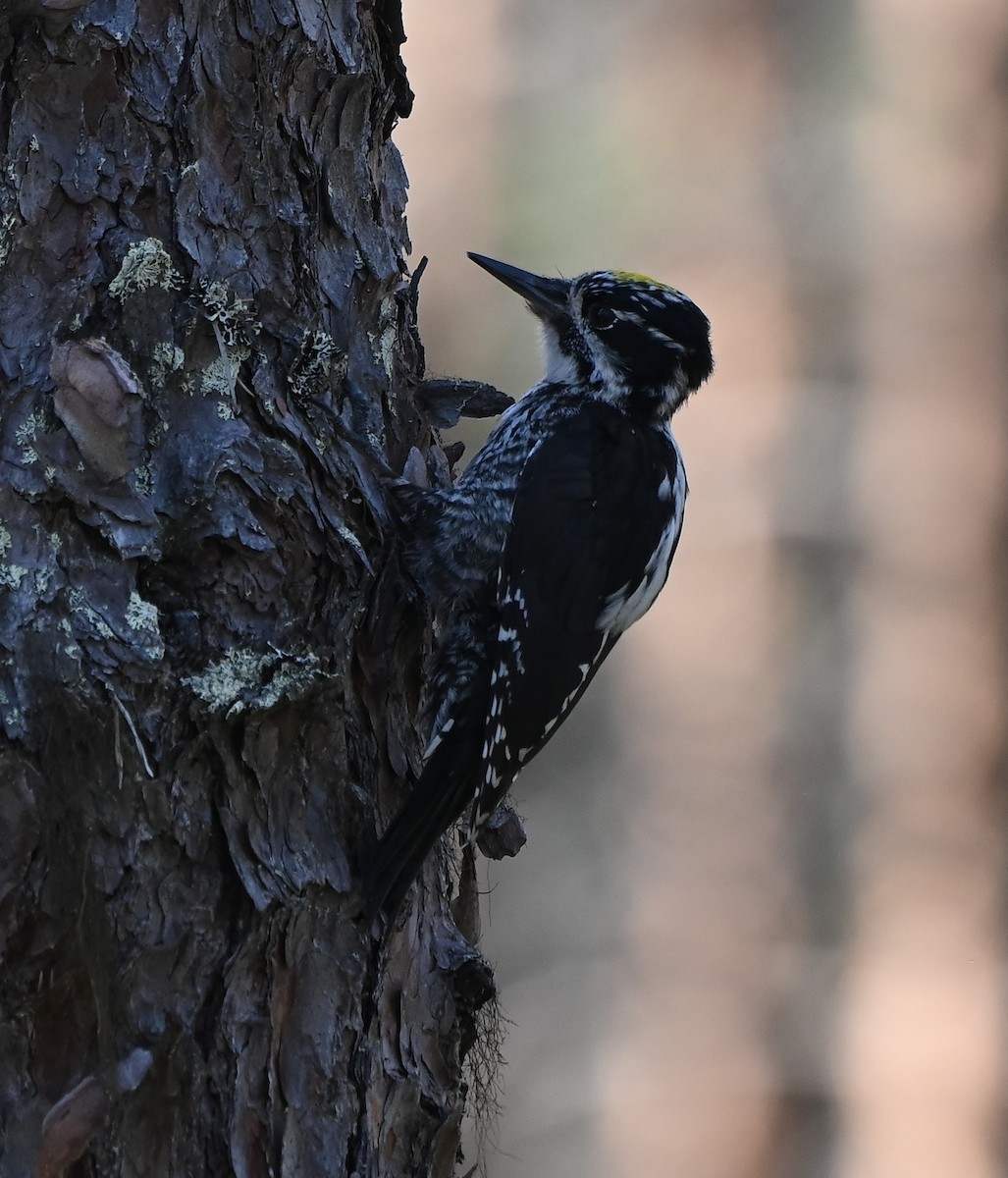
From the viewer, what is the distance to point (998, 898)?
13.5 feet

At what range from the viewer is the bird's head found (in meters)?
3.24

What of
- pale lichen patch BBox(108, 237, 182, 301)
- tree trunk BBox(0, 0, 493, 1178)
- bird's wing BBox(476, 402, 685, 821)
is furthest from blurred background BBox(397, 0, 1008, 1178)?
pale lichen patch BBox(108, 237, 182, 301)

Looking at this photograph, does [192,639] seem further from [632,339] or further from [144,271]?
[632,339]

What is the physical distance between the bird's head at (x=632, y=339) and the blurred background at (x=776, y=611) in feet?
2.97

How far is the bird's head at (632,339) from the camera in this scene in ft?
10.6

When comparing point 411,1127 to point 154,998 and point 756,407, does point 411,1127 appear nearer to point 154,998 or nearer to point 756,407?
point 154,998

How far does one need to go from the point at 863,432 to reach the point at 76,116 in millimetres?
2775

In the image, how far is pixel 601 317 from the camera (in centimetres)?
327

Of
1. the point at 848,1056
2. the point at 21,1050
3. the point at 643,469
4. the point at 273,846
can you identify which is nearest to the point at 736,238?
the point at 643,469

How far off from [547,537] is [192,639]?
3.30 ft

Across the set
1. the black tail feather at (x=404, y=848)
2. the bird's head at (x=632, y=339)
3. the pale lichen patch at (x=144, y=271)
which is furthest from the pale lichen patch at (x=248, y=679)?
the bird's head at (x=632, y=339)

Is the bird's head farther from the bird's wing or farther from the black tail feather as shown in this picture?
the black tail feather

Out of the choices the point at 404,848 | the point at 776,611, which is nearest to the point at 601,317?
the point at 776,611

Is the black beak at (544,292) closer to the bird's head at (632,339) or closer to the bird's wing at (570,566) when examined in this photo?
the bird's head at (632,339)
